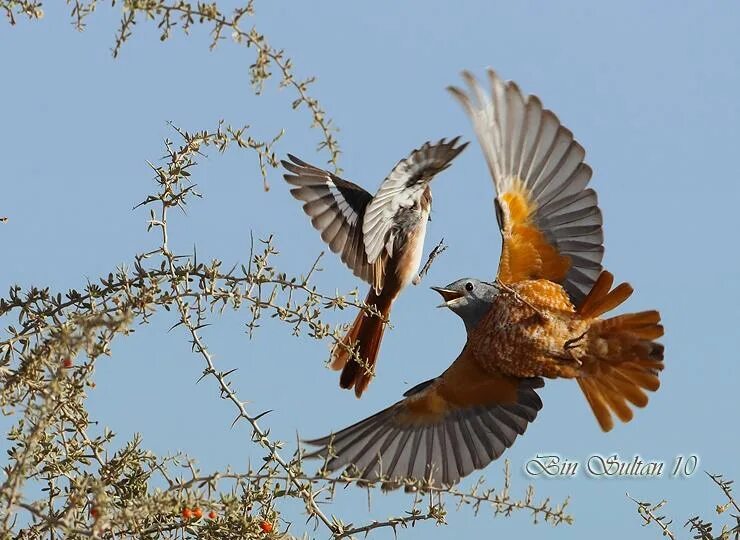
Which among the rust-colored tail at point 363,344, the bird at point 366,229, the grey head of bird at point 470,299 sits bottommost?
the grey head of bird at point 470,299

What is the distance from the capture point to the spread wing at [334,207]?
18.6 feet

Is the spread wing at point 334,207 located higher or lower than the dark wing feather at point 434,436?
higher

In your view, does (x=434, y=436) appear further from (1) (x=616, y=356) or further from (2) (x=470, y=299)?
(1) (x=616, y=356)

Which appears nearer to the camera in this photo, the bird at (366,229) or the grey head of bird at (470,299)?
the grey head of bird at (470,299)

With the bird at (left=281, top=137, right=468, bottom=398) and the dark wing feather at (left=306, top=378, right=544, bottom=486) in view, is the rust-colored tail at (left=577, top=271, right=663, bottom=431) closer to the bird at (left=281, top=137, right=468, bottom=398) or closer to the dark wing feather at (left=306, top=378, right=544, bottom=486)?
the dark wing feather at (left=306, top=378, right=544, bottom=486)

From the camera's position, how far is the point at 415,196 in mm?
5387

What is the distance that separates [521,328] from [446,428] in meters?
1.05

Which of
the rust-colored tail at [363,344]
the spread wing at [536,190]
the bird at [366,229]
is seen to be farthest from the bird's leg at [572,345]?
the bird at [366,229]

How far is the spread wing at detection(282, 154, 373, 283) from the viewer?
18.6ft

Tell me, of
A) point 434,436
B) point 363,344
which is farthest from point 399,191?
point 434,436

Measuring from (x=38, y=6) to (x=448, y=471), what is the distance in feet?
11.4

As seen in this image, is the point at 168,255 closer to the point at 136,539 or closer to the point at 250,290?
the point at 250,290

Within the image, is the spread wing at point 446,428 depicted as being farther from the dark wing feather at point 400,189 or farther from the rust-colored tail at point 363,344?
the dark wing feather at point 400,189

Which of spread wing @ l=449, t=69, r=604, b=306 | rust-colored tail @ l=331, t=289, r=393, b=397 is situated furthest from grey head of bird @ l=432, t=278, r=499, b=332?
rust-colored tail @ l=331, t=289, r=393, b=397
